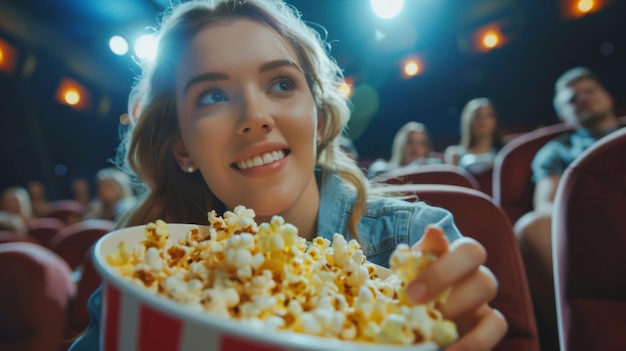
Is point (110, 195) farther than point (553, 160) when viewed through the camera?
Yes

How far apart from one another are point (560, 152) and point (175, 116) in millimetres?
1556

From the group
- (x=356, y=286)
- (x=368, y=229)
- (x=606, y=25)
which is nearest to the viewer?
(x=356, y=286)

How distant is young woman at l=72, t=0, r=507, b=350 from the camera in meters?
0.53

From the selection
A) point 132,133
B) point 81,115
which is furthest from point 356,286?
point 81,115

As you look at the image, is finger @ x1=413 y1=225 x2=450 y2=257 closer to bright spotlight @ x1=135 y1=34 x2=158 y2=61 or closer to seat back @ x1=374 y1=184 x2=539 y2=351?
seat back @ x1=374 y1=184 x2=539 y2=351

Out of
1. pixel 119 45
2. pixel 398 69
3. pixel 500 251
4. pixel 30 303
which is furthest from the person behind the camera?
pixel 398 69

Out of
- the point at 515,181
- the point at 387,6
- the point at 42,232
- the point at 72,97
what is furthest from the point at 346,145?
the point at 72,97

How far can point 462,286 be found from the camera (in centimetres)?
27

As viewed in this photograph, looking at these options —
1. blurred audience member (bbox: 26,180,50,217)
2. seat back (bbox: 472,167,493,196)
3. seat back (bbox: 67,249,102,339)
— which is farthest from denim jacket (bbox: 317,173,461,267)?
blurred audience member (bbox: 26,180,50,217)

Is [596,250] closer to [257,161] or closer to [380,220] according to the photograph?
[380,220]

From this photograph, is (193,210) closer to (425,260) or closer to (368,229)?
(368,229)

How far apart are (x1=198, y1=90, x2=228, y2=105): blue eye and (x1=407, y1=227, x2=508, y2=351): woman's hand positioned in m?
0.37

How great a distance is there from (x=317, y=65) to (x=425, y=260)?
0.51m

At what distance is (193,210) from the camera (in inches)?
26.1
